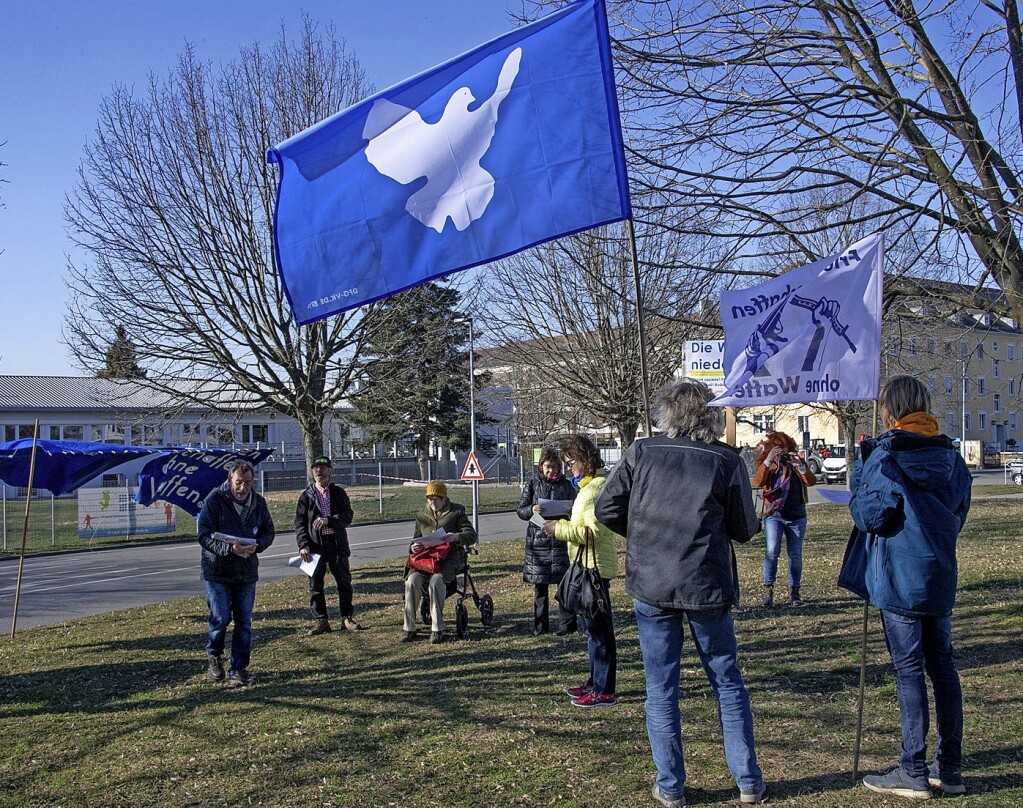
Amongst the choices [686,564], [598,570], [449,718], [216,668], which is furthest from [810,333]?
[216,668]

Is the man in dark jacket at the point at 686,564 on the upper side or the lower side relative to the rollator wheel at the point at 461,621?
upper

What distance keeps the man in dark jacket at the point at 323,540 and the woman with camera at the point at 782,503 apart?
14.4 feet

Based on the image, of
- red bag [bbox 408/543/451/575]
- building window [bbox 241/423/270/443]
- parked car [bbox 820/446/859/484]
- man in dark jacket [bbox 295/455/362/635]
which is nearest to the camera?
red bag [bbox 408/543/451/575]

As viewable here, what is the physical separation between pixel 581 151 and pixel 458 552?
5015mm

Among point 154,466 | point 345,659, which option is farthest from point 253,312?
point 345,659

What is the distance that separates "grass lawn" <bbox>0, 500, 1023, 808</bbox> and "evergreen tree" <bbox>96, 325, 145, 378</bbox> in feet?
23.0

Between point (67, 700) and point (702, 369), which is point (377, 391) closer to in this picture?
point (702, 369)

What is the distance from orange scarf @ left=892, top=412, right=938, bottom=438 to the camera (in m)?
4.44

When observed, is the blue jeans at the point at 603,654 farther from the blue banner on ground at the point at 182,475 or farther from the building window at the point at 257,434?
the building window at the point at 257,434

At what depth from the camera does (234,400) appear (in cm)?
1720

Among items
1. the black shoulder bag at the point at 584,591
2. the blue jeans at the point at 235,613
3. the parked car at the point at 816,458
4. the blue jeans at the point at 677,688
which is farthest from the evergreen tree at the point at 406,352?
the parked car at the point at 816,458

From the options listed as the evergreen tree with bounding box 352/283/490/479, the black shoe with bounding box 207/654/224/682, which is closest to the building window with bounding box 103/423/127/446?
the evergreen tree with bounding box 352/283/490/479

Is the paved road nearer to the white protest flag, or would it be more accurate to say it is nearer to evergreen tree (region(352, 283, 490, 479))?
evergreen tree (region(352, 283, 490, 479))

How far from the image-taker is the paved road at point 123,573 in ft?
45.4
